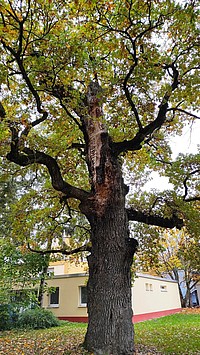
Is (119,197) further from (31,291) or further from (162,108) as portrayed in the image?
(31,291)

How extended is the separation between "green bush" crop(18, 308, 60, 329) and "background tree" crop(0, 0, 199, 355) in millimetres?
8222

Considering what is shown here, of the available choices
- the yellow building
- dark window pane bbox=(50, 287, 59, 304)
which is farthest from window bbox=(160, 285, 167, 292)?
dark window pane bbox=(50, 287, 59, 304)

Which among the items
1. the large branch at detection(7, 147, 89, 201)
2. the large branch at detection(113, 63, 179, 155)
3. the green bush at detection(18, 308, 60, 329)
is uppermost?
the large branch at detection(113, 63, 179, 155)

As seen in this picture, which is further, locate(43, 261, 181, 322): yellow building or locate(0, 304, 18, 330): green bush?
locate(43, 261, 181, 322): yellow building

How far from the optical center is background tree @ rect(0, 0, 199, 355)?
5379 mm

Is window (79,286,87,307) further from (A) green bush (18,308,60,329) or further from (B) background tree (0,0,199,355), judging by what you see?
(B) background tree (0,0,199,355)

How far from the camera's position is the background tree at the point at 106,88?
5379 mm

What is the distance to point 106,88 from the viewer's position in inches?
266

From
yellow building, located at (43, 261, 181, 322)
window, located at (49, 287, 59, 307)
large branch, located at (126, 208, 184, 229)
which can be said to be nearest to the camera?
large branch, located at (126, 208, 184, 229)

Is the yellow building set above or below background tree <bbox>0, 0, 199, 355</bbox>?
below

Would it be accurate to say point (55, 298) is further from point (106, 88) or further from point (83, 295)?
point (106, 88)

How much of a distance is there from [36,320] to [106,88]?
36.8 feet

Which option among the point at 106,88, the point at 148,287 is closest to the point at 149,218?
the point at 106,88

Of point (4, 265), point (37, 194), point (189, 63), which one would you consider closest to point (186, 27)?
point (189, 63)
